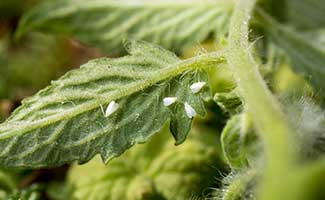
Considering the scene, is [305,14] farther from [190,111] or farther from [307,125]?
[307,125]

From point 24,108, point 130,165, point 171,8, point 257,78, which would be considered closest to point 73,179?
point 130,165

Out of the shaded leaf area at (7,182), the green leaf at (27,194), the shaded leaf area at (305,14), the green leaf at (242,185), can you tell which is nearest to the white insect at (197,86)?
the green leaf at (242,185)

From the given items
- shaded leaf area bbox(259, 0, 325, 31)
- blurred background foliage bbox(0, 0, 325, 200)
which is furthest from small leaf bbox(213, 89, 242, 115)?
shaded leaf area bbox(259, 0, 325, 31)

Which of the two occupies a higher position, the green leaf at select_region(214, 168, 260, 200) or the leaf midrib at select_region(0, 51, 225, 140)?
the leaf midrib at select_region(0, 51, 225, 140)

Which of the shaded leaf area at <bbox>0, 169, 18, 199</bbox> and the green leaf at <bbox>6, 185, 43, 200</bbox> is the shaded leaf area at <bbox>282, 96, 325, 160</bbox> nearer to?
the green leaf at <bbox>6, 185, 43, 200</bbox>

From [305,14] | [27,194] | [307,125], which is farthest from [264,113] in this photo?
[305,14]
